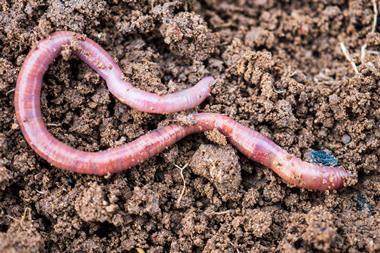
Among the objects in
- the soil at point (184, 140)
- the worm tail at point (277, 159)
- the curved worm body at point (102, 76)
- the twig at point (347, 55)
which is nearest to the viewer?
the soil at point (184, 140)

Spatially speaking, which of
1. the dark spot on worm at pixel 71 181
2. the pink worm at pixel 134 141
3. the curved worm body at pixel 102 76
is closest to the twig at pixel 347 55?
the pink worm at pixel 134 141

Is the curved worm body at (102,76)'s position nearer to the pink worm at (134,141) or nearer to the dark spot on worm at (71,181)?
the pink worm at (134,141)

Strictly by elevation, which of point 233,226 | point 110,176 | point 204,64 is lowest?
point 233,226

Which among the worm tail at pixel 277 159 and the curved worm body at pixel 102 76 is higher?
the curved worm body at pixel 102 76

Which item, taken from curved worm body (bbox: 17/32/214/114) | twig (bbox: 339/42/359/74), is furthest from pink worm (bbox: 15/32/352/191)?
twig (bbox: 339/42/359/74)

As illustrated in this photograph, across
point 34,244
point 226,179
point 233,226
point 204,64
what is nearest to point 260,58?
point 204,64

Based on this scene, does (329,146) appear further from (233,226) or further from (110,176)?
(110,176)

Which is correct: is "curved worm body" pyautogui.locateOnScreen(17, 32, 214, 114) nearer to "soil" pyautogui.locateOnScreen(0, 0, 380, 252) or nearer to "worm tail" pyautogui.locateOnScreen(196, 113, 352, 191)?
"soil" pyautogui.locateOnScreen(0, 0, 380, 252)

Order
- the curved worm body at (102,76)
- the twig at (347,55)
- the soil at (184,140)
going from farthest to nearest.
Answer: the twig at (347,55) < the curved worm body at (102,76) < the soil at (184,140)
